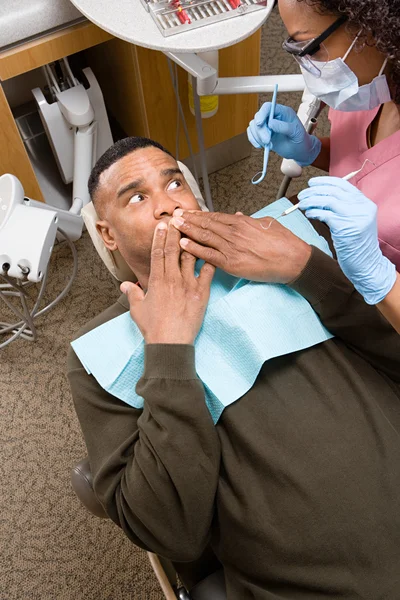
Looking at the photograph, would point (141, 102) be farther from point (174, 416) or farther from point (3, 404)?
point (174, 416)

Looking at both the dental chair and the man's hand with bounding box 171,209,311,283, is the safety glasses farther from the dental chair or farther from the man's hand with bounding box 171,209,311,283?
the dental chair

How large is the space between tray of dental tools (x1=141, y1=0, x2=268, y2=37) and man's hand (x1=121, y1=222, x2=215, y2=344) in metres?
0.53

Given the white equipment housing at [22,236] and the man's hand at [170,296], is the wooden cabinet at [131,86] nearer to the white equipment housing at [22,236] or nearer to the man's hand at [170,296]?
the white equipment housing at [22,236]

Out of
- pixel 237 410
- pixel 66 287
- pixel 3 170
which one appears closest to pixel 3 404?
pixel 66 287

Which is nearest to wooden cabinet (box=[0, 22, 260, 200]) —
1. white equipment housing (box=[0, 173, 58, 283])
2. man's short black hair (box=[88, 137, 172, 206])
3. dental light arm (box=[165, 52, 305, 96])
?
white equipment housing (box=[0, 173, 58, 283])

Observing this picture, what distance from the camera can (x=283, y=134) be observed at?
1478mm

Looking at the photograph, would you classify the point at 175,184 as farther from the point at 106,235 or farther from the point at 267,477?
the point at 267,477

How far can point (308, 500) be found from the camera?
1.08m

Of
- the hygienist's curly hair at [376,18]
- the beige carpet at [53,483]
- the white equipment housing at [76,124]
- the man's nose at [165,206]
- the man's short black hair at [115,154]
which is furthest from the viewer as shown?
the white equipment housing at [76,124]

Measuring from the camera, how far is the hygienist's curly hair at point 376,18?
0.99 meters

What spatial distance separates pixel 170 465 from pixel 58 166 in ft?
5.48

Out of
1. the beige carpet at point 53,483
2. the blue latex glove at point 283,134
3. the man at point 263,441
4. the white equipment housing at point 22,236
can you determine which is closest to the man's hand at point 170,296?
the man at point 263,441

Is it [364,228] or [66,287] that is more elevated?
[364,228]

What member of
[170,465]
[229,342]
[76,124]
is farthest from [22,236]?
[170,465]
